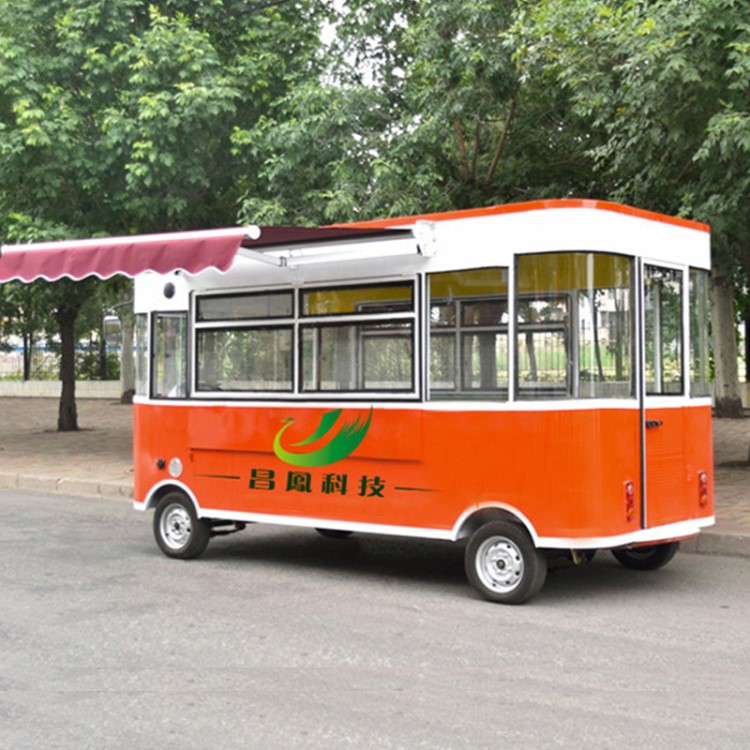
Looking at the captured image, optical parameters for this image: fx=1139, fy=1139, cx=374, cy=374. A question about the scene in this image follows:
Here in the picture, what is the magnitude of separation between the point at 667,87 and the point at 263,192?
21.4 ft

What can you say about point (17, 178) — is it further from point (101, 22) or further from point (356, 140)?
point (356, 140)

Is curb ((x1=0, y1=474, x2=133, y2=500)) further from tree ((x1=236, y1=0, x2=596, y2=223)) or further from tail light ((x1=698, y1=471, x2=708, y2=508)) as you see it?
tail light ((x1=698, y1=471, x2=708, y2=508))

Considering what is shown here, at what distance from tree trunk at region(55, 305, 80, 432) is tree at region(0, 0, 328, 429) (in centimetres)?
620

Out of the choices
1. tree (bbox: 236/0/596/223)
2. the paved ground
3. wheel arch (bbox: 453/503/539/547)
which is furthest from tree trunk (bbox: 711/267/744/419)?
wheel arch (bbox: 453/503/539/547)

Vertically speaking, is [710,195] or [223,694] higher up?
[710,195]

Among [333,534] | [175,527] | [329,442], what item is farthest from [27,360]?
[329,442]

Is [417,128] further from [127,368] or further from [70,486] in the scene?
[127,368]

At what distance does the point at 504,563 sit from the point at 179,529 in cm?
305

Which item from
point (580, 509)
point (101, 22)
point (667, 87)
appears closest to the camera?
point (580, 509)

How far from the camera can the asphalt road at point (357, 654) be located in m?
4.77

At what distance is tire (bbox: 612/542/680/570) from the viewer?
836 cm

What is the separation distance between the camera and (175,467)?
30.2 ft

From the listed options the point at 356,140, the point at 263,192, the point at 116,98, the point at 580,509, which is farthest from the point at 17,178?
the point at 580,509

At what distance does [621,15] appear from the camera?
35.0 ft
